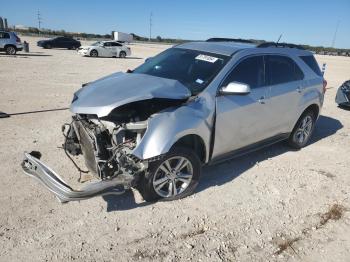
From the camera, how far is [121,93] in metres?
4.07

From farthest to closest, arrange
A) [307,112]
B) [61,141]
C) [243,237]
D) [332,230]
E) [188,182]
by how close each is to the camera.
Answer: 1. [307,112]
2. [61,141]
3. [188,182]
4. [332,230]
5. [243,237]

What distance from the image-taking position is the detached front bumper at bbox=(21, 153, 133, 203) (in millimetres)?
3491

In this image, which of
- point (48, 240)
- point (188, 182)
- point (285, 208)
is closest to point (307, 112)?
point (285, 208)

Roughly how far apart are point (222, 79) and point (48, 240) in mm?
2786

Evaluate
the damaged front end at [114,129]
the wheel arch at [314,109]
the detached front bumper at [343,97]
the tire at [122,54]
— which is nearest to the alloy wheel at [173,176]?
the damaged front end at [114,129]

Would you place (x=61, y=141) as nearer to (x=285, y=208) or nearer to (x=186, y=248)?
(x=186, y=248)

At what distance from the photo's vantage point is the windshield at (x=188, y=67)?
458 cm

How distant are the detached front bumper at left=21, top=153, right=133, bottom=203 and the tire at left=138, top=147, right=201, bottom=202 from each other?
0.28m

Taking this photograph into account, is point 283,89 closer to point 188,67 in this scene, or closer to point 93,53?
point 188,67

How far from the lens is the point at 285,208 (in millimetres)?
4477

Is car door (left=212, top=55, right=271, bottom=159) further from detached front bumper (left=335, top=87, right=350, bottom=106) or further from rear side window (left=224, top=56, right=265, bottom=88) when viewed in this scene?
detached front bumper (left=335, top=87, right=350, bottom=106)

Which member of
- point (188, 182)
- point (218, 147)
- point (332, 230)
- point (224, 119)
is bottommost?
point (332, 230)

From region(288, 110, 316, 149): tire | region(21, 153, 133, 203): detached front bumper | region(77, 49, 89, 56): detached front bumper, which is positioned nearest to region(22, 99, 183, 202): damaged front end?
region(21, 153, 133, 203): detached front bumper

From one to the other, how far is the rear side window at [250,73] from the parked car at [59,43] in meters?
33.6
